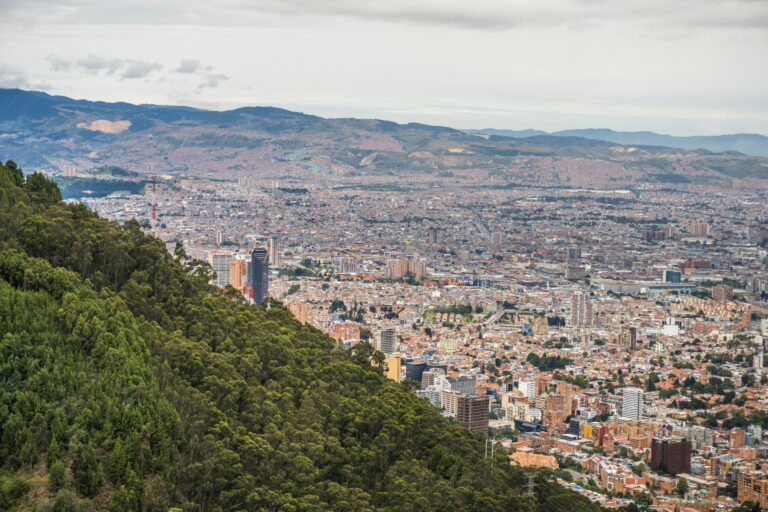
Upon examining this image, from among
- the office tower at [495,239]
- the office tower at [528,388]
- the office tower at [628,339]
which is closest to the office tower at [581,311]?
the office tower at [628,339]

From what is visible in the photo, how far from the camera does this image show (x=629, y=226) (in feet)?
208

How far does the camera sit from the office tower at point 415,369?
2427 centimetres

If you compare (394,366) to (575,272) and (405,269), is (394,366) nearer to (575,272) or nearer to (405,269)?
(405,269)

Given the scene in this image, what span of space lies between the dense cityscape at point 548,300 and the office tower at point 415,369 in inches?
2.8

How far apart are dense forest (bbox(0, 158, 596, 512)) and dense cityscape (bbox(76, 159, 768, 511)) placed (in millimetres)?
2686

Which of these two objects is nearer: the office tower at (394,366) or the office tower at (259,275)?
the office tower at (394,366)

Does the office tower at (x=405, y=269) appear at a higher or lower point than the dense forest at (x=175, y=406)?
lower

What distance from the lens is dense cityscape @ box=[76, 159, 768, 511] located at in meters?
20.2

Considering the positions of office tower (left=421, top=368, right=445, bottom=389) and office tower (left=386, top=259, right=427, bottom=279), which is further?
office tower (left=386, top=259, right=427, bottom=279)

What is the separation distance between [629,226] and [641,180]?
2458 centimetres

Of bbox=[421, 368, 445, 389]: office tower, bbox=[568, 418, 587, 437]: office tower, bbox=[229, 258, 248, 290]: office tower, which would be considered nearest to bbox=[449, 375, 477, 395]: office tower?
bbox=[421, 368, 445, 389]: office tower

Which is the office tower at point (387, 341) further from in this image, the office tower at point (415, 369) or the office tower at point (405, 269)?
the office tower at point (405, 269)

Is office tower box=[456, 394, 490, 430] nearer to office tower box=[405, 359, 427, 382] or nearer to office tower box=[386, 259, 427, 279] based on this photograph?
office tower box=[405, 359, 427, 382]

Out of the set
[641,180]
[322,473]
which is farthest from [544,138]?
[322,473]
